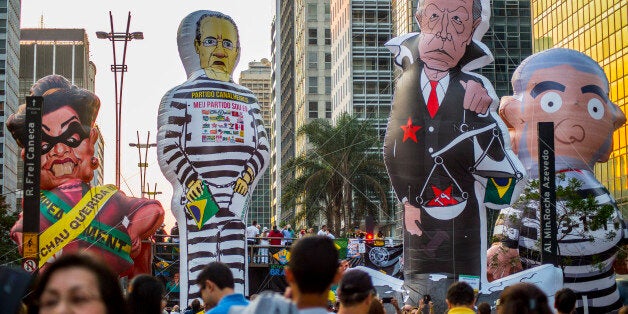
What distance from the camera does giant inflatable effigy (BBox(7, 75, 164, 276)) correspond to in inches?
872

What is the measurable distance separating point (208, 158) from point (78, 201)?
2.72 m

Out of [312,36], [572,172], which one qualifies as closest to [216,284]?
[572,172]

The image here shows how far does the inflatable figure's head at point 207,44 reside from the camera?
23.6 metres

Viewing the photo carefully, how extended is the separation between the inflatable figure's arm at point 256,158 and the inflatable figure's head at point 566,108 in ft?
21.3

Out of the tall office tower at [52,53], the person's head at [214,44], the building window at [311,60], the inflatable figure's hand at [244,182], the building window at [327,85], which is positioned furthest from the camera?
the tall office tower at [52,53]

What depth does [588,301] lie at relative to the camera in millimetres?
25766

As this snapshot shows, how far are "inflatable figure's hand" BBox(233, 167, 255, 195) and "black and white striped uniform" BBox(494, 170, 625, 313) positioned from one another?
22.0ft

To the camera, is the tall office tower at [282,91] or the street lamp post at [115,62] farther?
the tall office tower at [282,91]

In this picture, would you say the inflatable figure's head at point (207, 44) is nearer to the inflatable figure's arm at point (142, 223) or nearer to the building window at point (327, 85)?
the inflatable figure's arm at point (142, 223)

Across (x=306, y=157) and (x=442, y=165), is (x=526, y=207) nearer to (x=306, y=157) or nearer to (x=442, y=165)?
(x=442, y=165)

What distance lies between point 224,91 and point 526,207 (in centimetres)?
810

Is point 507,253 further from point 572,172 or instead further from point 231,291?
point 231,291

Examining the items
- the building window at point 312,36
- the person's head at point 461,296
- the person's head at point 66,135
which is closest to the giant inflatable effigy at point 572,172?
the person's head at point 66,135

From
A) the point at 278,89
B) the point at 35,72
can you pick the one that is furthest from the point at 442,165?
the point at 35,72
